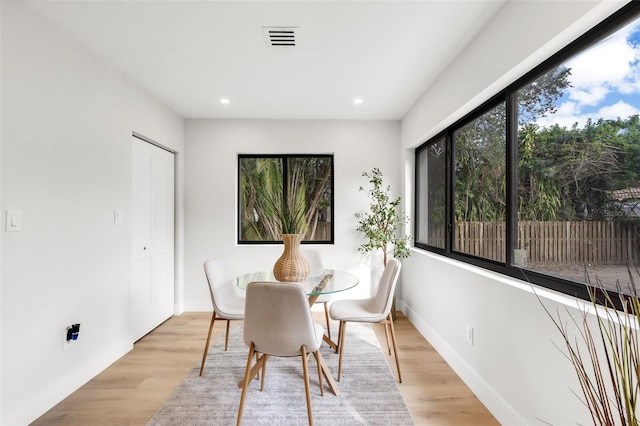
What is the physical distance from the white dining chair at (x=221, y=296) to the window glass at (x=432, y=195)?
200cm

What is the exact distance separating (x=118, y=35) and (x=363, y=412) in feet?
9.68

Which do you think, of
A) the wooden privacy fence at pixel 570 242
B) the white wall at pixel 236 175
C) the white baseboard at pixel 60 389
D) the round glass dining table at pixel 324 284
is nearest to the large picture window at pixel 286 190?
the white wall at pixel 236 175

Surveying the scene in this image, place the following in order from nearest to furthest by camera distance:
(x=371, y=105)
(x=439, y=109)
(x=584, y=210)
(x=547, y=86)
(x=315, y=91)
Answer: (x=584, y=210), (x=547, y=86), (x=439, y=109), (x=315, y=91), (x=371, y=105)

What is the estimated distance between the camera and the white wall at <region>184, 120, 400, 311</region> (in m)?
3.96

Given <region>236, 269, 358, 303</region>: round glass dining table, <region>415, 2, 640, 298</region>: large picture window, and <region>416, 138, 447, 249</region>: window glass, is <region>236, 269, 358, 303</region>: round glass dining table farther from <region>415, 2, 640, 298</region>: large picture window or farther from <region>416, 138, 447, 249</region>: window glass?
<region>416, 138, 447, 249</region>: window glass

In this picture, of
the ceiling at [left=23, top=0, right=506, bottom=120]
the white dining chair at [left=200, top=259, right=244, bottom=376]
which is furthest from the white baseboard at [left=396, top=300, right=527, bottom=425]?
the ceiling at [left=23, top=0, right=506, bottom=120]

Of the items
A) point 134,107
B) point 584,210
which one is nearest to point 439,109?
point 584,210

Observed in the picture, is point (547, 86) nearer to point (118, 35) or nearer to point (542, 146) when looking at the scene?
point (542, 146)

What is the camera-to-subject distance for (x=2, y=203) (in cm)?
171

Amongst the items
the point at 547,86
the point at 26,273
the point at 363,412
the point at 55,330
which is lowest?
the point at 363,412

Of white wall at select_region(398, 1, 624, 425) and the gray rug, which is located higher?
white wall at select_region(398, 1, 624, 425)

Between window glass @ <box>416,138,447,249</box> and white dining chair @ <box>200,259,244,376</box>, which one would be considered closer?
white dining chair @ <box>200,259,244,376</box>

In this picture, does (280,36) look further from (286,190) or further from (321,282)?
(286,190)

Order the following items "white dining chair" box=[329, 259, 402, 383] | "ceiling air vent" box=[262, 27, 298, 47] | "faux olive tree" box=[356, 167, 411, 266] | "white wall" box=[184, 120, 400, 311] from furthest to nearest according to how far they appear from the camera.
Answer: "white wall" box=[184, 120, 400, 311] → "faux olive tree" box=[356, 167, 411, 266] → "white dining chair" box=[329, 259, 402, 383] → "ceiling air vent" box=[262, 27, 298, 47]
